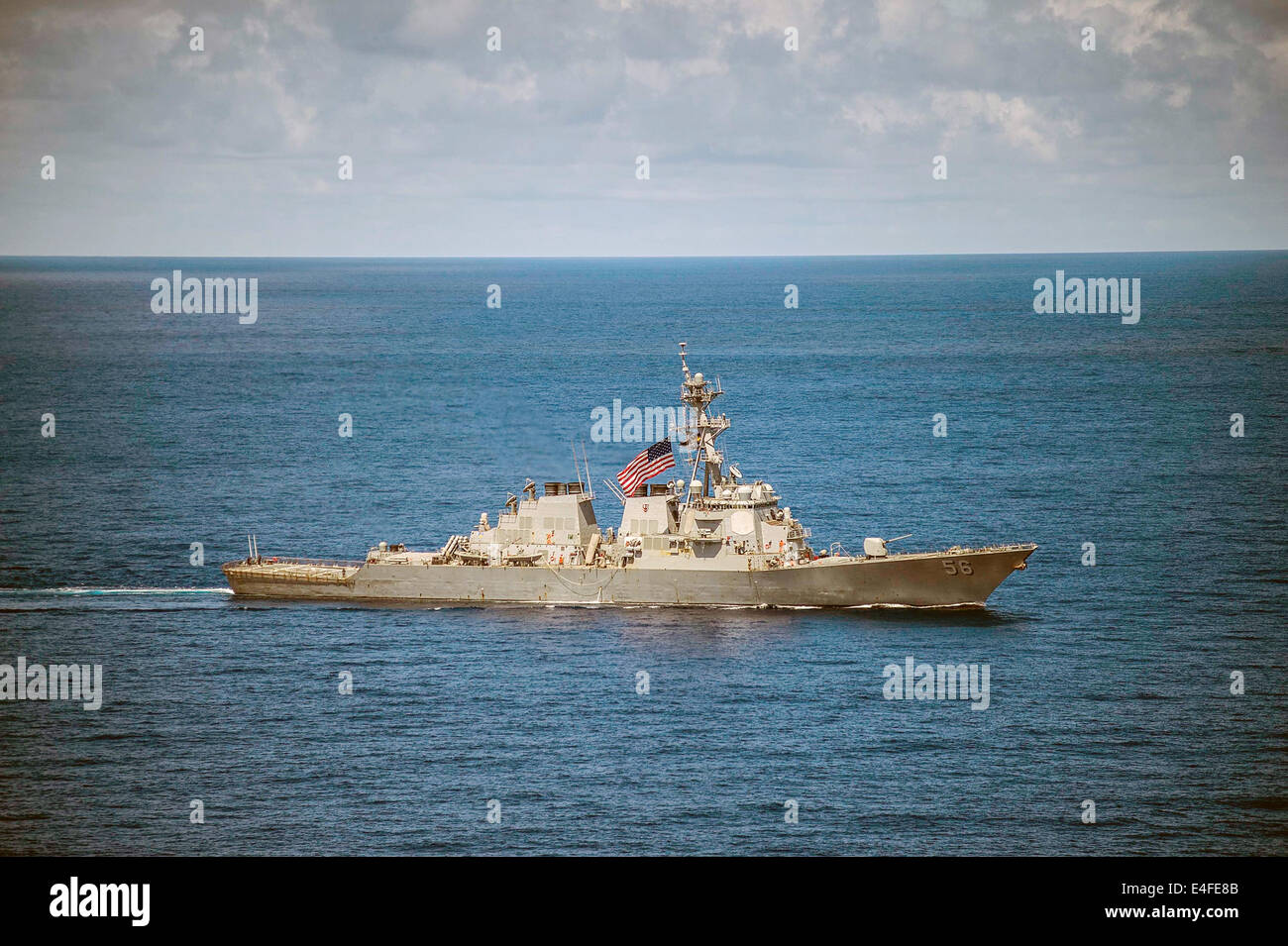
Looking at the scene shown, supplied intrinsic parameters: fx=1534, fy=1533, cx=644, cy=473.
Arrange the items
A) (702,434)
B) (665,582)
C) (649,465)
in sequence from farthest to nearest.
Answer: (702,434)
(649,465)
(665,582)

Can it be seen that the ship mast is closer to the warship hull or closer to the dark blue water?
the warship hull

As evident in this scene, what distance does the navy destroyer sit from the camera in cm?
6969

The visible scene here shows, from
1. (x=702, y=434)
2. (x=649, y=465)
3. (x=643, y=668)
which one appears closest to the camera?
(x=643, y=668)

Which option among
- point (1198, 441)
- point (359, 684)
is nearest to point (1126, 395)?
point (1198, 441)

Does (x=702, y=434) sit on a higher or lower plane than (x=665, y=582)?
higher

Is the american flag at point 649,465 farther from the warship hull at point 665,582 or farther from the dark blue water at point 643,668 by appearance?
the dark blue water at point 643,668

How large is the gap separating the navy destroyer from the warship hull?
5cm

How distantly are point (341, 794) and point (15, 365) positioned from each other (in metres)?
134

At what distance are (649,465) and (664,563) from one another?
4589mm

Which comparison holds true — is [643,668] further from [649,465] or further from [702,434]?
[702,434]

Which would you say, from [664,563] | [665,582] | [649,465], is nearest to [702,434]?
[649,465]

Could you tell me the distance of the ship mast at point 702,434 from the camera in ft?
240

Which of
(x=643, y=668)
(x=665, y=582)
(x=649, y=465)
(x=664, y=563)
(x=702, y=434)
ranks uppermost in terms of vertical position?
(x=702, y=434)

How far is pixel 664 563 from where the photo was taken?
233 feet
